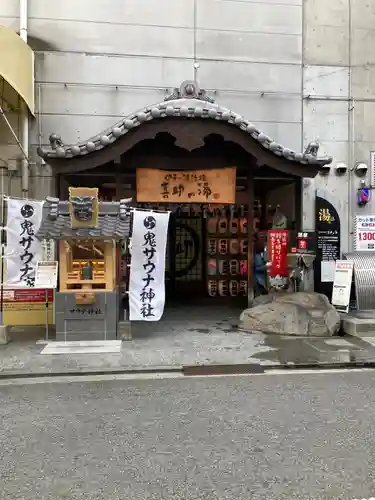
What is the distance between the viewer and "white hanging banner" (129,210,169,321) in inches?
375

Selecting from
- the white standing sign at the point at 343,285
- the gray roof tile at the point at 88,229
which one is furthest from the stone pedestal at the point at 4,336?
the white standing sign at the point at 343,285

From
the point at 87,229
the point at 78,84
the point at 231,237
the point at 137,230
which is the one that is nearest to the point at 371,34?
the point at 231,237

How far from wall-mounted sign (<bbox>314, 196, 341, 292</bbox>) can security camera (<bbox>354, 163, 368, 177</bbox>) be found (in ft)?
3.81

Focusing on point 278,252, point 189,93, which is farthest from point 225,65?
point 278,252

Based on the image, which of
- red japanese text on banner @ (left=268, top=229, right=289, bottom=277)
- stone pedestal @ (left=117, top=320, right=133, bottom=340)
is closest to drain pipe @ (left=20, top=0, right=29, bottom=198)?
stone pedestal @ (left=117, top=320, right=133, bottom=340)

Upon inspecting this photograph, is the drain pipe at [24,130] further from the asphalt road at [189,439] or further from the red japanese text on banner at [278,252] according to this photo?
the asphalt road at [189,439]

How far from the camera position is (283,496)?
3615 millimetres

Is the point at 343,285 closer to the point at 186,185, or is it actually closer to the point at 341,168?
the point at 341,168

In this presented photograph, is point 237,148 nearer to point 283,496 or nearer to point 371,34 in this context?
point 371,34

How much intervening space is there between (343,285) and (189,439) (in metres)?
7.18

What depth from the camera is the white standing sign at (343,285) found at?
35.4 feet

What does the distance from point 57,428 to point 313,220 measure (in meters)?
9.59

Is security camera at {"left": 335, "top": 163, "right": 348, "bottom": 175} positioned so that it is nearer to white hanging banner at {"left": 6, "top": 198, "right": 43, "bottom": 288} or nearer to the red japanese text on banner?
the red japanese text on banner

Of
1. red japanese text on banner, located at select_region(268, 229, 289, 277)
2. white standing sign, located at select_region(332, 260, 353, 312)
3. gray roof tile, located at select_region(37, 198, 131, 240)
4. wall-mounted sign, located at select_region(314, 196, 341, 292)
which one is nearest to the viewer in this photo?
gray roof tile, located at select_region(37, 198, 131, 240)
